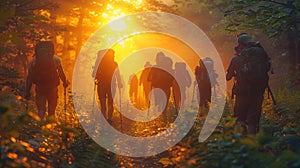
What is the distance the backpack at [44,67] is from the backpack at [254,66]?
4.59m

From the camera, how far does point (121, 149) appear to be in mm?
9680

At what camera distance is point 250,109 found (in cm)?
917

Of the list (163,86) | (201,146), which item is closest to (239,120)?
(201,146)

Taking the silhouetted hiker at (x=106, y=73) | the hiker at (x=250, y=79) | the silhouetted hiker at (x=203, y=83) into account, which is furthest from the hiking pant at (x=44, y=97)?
the silhouetted hiker at (x=203, y=83)

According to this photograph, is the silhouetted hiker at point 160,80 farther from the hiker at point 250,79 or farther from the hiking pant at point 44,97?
the hiker at point 250,79

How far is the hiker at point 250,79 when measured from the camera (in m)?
8.77

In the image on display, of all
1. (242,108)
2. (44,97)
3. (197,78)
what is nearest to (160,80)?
(197,78)

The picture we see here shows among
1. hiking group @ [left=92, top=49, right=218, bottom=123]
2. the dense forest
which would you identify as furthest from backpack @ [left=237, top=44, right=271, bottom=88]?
hiking group @ [left=92, top=49, right=218, bottom=123]

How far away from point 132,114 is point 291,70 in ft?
29.4

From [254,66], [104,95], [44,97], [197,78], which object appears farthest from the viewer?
[197,78]

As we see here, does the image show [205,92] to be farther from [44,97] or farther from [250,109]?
[44,97]

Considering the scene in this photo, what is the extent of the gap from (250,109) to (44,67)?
16.4ft

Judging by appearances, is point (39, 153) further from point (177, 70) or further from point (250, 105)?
point (177, 70)

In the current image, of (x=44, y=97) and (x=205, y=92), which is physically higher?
(x=44, y=97)
